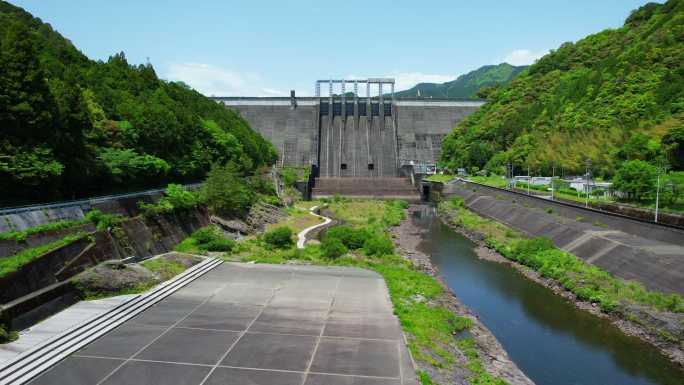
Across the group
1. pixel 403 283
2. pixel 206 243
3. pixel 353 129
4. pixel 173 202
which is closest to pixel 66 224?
pixel 206 243

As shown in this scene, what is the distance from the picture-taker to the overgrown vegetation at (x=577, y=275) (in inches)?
782

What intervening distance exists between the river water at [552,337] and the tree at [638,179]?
492 inches

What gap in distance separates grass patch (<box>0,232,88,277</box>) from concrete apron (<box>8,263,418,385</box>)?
378 centimetres

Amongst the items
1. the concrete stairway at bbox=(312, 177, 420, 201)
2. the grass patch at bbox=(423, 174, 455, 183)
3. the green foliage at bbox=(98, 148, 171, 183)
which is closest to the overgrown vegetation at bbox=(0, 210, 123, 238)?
the green foliage at bbox=(98, 148, 171, 183)

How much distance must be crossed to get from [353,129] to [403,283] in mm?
58510

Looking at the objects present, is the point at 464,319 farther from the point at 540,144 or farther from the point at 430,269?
the point at 540,144

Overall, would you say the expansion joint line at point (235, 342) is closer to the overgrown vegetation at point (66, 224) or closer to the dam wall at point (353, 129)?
the overgrown vegetation at point (66, 224)

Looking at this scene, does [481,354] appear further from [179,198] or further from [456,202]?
[456,202]

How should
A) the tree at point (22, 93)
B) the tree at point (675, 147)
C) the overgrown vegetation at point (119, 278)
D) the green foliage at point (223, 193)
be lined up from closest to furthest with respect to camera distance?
the overgrown vegetation at point (119, 278)
the tree at point (22, 93)
the green foliage at point (223, 193)
the tree at point (675, 147)

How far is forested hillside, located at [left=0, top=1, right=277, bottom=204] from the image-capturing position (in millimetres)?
20125

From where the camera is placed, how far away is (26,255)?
54.5 feet

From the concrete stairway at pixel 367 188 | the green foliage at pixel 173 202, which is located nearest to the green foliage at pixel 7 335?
the green foliage at pixel 173 202

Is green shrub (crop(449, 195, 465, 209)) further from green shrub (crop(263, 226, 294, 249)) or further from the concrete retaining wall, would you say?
the concrete retaining wall

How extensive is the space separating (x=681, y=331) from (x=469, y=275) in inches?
470
